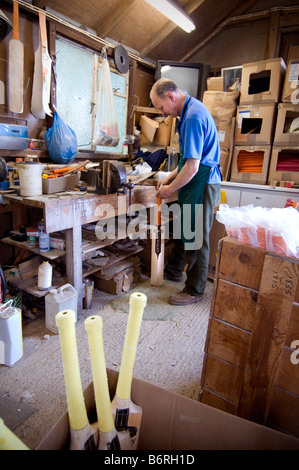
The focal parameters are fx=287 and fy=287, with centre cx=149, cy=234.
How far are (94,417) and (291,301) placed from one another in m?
0.77

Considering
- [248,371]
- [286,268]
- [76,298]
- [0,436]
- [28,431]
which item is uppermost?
[286,268]

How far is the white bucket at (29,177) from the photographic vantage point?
5.75 feet

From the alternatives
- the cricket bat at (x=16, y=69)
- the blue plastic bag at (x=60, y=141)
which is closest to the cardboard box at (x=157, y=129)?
the blue plastic bag at (x=60, y=141)

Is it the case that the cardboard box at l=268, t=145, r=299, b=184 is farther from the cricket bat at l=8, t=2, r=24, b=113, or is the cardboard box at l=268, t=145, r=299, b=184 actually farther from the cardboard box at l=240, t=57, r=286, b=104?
the cricket bat at l=8, t=2, r=24, b=113

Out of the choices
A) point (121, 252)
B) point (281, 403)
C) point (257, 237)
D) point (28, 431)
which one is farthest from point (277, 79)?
point (28, 431)

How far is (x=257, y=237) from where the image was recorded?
1095 millimetres

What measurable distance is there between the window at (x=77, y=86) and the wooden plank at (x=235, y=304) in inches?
88.8

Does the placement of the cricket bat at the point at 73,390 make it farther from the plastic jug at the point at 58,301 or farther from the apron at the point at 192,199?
the apron at the point at 192,199

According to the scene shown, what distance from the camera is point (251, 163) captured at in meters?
3.18

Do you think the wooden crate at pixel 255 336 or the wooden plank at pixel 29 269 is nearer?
the wooden crate at pixel 255 336

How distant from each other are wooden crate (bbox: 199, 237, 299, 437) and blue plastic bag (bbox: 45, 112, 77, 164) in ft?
6.39

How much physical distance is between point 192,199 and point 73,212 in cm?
93

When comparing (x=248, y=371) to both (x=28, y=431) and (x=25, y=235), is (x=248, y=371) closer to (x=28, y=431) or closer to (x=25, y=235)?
(x=28, y=431)

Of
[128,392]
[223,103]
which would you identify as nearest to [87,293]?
[128,392]
